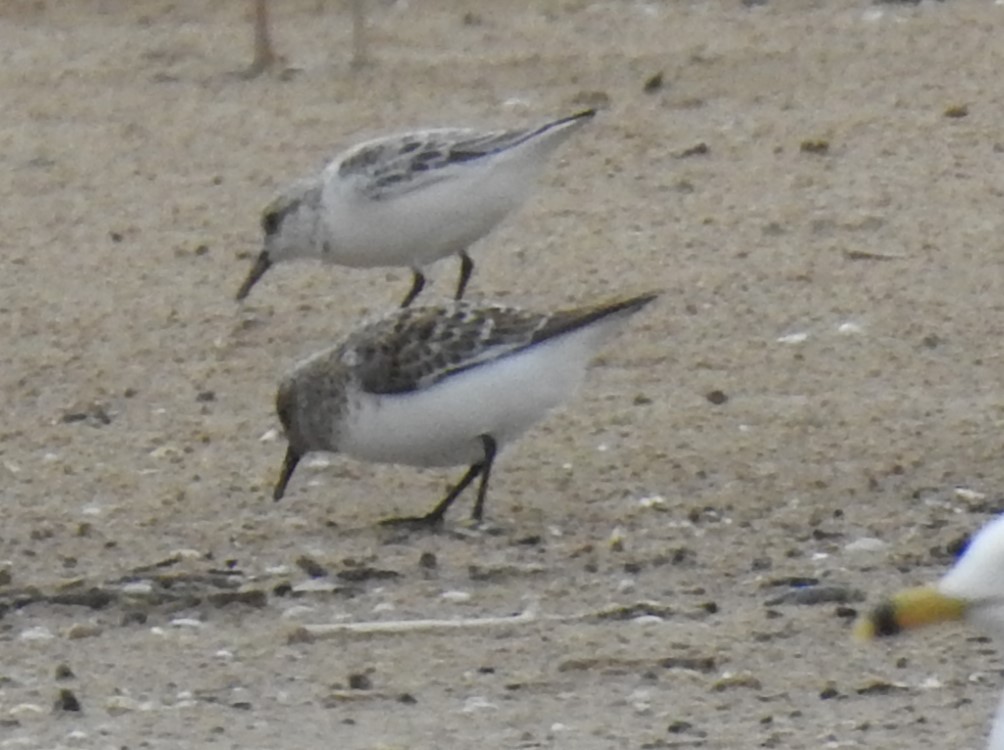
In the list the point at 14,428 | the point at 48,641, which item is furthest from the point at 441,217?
the point at 48,641

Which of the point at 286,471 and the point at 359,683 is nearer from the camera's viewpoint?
the point at 359,683

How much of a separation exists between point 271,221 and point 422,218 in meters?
0.69

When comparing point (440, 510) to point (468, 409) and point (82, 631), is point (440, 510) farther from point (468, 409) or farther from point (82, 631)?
point (82, 631)

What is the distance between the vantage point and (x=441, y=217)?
30.9 ft

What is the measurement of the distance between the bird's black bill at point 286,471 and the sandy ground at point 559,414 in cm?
9

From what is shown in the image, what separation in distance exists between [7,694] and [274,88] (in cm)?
850

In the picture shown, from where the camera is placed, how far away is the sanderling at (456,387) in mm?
7336

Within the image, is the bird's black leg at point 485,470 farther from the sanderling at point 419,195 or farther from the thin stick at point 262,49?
the thin stick at point 262,49

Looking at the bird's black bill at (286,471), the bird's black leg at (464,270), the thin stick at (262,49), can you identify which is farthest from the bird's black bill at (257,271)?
the thin stick at (262,49)

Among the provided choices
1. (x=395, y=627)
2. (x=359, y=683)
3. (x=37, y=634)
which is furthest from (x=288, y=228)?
(x=359, y=683)

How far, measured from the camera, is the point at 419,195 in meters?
9.40

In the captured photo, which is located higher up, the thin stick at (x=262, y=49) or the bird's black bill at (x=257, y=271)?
the thin stick at (x=262, y=49)

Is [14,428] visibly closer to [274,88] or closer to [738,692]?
[738,692]

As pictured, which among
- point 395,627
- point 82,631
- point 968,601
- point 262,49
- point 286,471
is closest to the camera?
point 968,601
